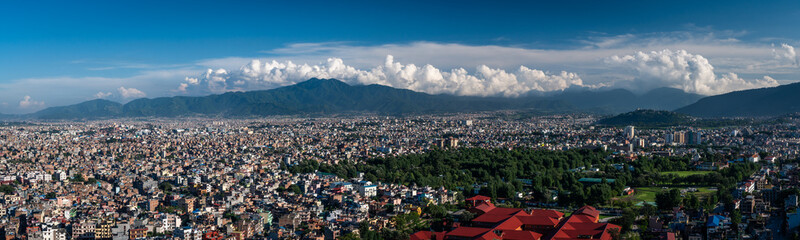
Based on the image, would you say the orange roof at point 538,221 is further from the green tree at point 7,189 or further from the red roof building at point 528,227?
the green tree at point 7,189

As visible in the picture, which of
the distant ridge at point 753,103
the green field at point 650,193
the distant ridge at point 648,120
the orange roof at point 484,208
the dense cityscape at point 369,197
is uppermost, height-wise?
the distant ridge at point 753,103

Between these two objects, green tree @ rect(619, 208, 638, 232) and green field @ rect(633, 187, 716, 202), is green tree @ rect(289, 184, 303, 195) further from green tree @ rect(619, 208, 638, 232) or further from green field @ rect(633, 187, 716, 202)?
green tree @ rect(619, 208, 638, 232)

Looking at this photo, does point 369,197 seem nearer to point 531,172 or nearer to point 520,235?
point 520,235

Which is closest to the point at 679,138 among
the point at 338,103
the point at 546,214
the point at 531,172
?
the point at 531,172

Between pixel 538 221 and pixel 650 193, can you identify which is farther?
pixel 650 193

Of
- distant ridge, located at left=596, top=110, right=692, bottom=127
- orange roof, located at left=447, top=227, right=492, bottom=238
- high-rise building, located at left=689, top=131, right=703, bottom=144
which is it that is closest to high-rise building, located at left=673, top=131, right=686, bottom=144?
high-rise building, located at left=689, top=131, right=703, bottom=144

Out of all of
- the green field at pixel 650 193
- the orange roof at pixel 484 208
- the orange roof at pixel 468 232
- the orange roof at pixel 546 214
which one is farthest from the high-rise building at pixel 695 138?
the orange roof at pixel 468 232
